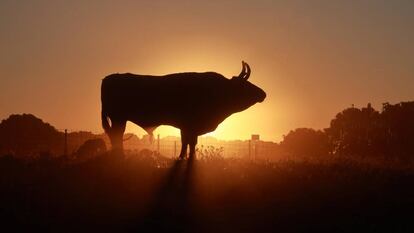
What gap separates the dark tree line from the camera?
2104 inches

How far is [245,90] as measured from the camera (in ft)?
62.3

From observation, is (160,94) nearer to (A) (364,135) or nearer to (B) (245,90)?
(B) (245,90)

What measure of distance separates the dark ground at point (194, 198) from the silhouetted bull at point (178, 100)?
5.47 ft

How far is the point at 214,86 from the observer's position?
18.4 metres

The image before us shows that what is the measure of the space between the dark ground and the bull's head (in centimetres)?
261

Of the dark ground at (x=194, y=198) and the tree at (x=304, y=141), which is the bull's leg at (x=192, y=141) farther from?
the tree at (x=304, y=141)

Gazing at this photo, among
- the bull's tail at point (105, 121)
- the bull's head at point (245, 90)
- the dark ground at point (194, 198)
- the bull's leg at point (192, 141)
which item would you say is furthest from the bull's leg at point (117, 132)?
the bull's head at point (245, 90)

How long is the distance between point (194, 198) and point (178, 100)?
4.74 m

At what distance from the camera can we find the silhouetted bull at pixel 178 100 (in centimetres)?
1817

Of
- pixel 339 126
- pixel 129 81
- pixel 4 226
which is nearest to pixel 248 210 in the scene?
pixel 4 226

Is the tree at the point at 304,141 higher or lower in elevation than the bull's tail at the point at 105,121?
higher

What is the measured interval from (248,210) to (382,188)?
4.14m

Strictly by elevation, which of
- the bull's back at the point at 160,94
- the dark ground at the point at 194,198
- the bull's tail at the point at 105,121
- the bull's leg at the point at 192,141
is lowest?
the dark ground at the point at 194,198

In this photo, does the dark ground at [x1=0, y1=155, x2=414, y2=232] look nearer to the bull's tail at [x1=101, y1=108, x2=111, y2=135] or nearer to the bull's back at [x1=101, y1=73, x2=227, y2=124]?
the bull's back at [x1=101, y1=73, x2=227, y2=124]
